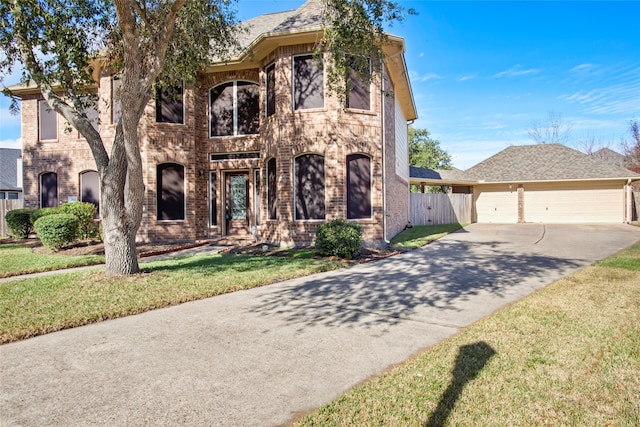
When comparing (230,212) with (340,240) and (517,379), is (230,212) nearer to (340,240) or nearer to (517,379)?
(340,240)

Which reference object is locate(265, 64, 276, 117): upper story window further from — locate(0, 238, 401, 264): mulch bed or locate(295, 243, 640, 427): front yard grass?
locate(295, 243, 640, 427): front yard grass

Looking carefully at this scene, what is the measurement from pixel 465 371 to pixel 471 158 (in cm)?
5718

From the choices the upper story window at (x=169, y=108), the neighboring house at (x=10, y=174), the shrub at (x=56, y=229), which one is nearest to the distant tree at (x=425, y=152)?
the upper story window at (x=169, y=108)

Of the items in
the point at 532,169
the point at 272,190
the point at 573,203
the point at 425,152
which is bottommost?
the point at 573,203

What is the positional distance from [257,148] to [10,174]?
31.9 m

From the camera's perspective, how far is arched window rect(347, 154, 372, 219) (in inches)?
482

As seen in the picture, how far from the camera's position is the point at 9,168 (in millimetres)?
34000

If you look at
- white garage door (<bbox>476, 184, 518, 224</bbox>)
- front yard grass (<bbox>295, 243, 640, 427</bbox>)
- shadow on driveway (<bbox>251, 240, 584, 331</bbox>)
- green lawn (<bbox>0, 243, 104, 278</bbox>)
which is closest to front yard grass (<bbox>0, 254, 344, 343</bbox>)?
shadow on driveway (<bbox>251, 240, 584, 331</bbox>)

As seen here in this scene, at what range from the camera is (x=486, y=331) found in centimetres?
433

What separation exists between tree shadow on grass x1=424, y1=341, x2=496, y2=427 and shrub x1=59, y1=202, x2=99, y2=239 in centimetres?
1230

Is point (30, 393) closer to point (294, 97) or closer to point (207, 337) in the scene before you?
point (207, 337)

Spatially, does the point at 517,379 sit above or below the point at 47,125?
below

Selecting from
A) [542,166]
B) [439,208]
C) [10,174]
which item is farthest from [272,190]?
[10,174]

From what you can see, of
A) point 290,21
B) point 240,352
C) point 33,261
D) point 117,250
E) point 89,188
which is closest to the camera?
point 240,352
